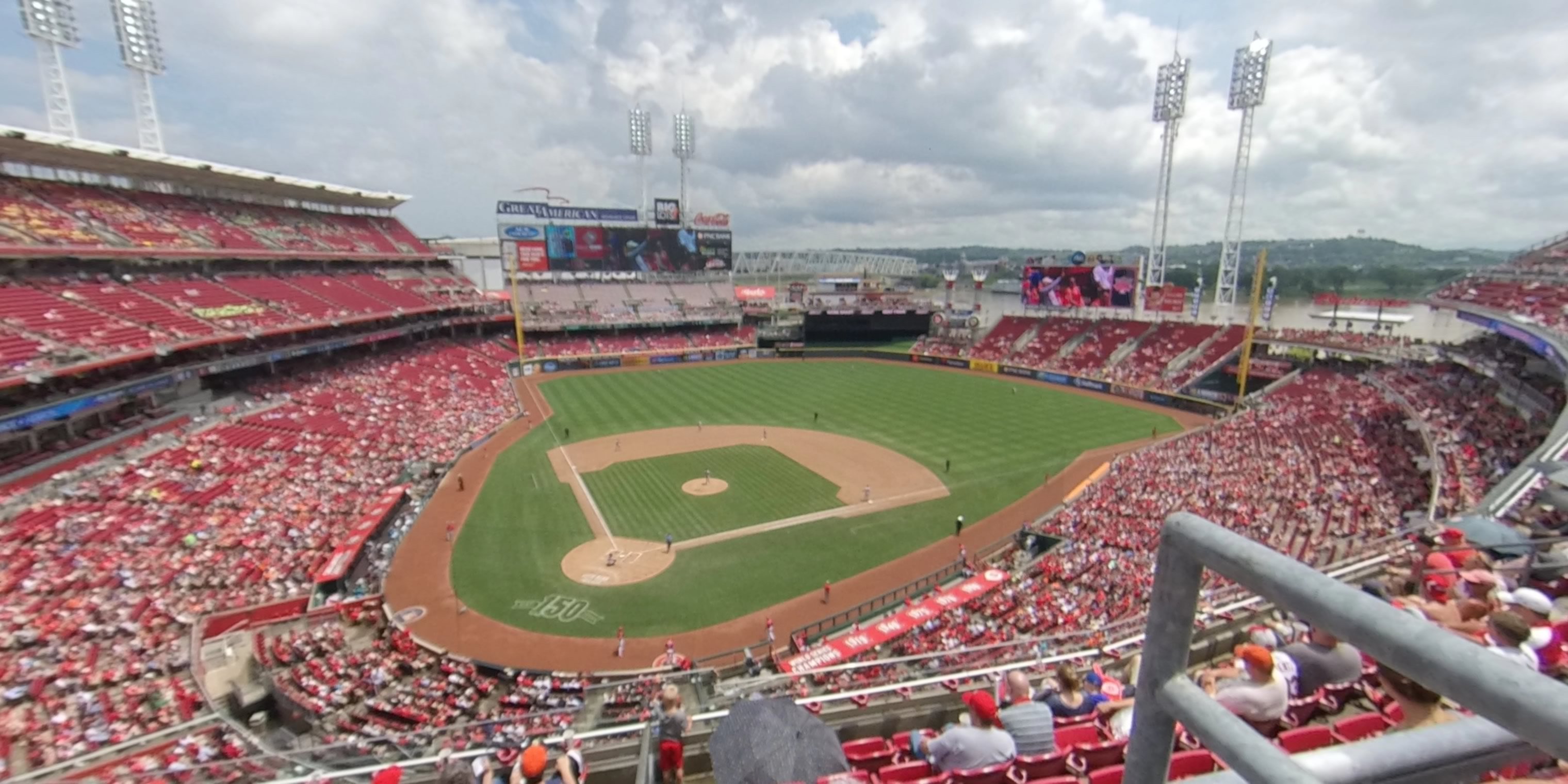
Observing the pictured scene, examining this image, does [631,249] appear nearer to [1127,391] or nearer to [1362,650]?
[1127,391]

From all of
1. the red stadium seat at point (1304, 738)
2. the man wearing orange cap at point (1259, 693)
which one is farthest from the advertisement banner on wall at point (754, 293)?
the man wearing orange cap at point (1259, 693)

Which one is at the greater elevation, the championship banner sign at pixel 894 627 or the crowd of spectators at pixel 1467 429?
the crowd of spectators at pixel 1467 429

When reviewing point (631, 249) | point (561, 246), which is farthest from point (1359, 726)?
point (631, 249)

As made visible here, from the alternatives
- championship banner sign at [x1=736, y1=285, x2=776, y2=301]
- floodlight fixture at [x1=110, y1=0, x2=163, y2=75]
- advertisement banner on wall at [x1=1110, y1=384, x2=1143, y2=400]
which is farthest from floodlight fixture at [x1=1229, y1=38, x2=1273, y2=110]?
floodlight fixture at [x1=110, y1=0, x2=163, y2=75]

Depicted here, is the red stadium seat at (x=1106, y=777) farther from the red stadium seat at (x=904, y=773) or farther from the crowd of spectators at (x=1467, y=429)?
the crowd of spectators at (x=1467, y=429)

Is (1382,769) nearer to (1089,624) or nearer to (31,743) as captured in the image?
(1089,624)

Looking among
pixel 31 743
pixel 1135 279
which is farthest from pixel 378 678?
pixel 1135 279
